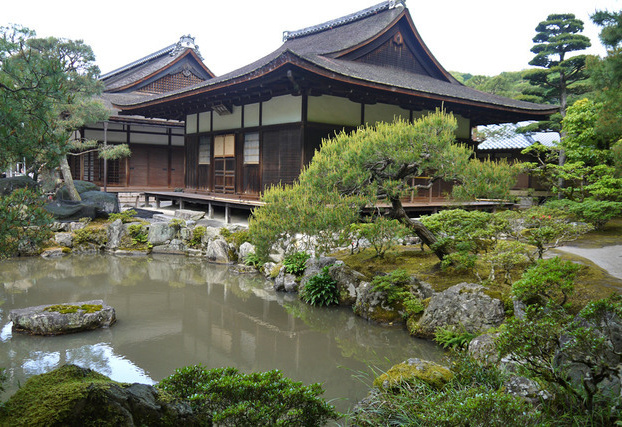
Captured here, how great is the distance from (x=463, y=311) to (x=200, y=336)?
433 centimetres

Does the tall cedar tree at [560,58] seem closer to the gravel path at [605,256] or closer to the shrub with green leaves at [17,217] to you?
the gravel path at [605,256]

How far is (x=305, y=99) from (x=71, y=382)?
11630 mm

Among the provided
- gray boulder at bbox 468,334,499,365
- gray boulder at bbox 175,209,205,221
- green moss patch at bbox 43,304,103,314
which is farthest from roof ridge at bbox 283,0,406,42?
green moss patch at bbox 43,304,103,314

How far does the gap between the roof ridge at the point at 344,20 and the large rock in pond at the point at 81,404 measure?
18.2 metres

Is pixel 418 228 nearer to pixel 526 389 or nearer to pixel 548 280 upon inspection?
pixel 548 280

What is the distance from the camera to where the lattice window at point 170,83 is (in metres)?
28.2

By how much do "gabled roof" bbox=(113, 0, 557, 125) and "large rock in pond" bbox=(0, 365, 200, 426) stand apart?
953cm

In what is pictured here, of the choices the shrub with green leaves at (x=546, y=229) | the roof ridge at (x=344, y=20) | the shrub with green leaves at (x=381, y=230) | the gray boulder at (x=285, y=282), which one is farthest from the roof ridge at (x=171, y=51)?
the shrub with green leaves at (x=546, y=229)

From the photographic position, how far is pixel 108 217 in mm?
17094

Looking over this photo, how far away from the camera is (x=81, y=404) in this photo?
3.04 m

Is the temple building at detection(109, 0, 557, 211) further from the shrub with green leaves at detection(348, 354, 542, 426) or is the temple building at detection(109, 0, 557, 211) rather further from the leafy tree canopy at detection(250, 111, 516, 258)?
the shrub with green leaves at detection(348, 354, 542, 426)

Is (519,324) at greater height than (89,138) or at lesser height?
lesser

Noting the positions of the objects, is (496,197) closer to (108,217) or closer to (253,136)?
(253,136)

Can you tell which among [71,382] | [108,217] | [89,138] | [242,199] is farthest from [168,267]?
[89,138]
